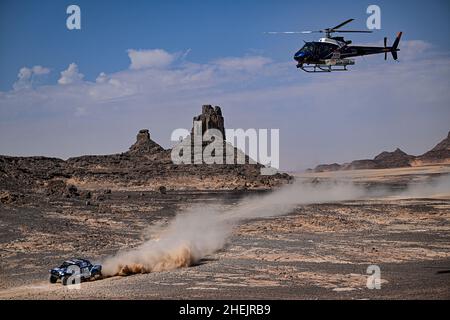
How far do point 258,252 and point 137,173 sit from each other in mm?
68379

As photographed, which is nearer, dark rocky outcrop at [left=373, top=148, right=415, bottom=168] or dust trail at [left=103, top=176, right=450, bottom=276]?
dust trail at [left=103, top=176, right=450, bottom=276]

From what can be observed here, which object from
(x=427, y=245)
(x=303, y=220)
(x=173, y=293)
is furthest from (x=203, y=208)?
(x=173, y=293)

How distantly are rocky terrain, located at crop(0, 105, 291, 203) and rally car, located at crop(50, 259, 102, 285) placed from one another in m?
53.8

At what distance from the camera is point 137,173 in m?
97.0

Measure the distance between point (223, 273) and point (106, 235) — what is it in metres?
14.4

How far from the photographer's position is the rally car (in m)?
22.2

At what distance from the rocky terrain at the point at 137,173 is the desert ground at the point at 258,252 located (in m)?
33.1

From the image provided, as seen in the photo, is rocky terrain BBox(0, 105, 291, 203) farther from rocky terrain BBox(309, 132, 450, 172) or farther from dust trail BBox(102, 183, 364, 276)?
rocky terrain BBox(309, 132, 450, 172)

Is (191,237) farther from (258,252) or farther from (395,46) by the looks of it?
(395,46)

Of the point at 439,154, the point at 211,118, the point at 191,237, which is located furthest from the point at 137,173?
the point at 439,154

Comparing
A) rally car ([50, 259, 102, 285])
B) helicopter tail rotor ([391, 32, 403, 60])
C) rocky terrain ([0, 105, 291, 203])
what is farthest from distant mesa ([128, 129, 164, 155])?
rally car ([50, 259, 102, 285])

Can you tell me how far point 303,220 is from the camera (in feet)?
149

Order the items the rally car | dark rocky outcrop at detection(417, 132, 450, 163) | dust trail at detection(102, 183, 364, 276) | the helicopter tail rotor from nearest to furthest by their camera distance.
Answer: the rally car, dust trail at detection(102, 183, 364, 276), the helicopter tail rotor, dark rocky outcrop at detection(417, 132, 450, 163)
